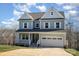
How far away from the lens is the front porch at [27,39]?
69.1 feet

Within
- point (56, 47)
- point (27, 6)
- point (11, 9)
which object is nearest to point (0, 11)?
point (11, 9)

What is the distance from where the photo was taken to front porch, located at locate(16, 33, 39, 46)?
2107cm

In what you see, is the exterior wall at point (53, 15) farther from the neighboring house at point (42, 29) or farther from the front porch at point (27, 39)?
the front porch at point (27, 39)

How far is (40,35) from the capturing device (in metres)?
21.2

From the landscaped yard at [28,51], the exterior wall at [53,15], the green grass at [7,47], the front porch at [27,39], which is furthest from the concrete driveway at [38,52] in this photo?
the exterior wall at [53,15]

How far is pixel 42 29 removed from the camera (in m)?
21.7

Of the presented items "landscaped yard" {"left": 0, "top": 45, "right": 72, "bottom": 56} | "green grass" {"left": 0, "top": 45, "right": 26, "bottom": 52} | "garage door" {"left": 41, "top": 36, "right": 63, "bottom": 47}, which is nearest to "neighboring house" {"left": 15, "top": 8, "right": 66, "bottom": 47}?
"garage door" {"left": 41, "top": 36, "right": 63, "bottom": 47}

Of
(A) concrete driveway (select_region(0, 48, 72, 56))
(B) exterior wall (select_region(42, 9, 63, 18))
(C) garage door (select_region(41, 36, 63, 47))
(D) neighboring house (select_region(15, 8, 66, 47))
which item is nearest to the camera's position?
(A) concrete driveway (select_region(0, 48, 72, 56))

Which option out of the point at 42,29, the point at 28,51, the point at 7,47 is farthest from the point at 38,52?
the point at 42,29

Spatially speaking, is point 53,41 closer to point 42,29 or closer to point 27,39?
point 42,29

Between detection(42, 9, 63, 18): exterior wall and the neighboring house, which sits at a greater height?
detection(42, 9, 63, 18): exterior wall

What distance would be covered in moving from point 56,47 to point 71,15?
9.63 feet

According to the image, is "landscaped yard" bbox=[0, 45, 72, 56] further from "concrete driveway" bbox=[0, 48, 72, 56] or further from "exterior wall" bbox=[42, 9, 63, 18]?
"exterior wall" bbox=[42, 9, 63, 18]

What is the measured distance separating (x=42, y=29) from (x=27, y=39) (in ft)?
5.21
